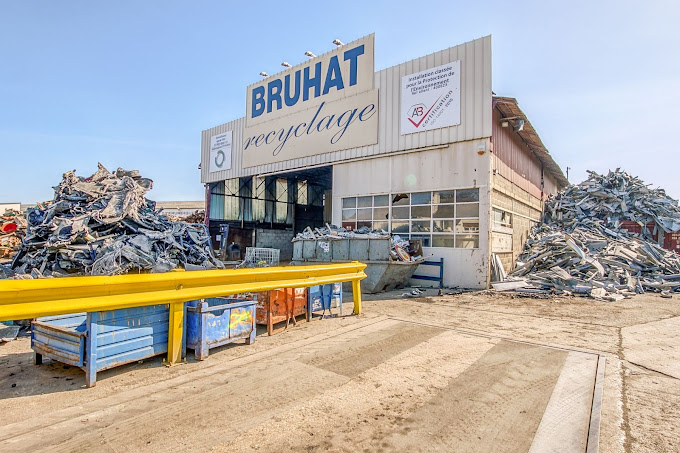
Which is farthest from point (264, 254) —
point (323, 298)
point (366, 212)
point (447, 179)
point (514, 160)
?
point (323, 298)

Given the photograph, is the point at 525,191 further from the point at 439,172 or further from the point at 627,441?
the point at 627,441

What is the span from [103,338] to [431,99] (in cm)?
1388

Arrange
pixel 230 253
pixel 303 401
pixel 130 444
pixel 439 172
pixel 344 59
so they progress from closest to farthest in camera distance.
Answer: pixel 130 444, pixel 303 401, pixel 439 172, pixel 344 59, pixel 230 253

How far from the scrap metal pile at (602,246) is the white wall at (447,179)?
1.41m

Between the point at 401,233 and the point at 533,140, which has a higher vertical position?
the point at 533,140

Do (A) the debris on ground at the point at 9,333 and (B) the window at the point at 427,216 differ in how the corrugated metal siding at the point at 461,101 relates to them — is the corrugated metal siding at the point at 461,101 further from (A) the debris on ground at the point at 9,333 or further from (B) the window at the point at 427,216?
(A) the debris on ground at the point at 9,333

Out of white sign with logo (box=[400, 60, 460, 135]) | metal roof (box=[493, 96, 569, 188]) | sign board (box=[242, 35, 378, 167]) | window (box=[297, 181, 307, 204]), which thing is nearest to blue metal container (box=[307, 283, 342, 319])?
white sign with logo (box=[400, 60, 460, 135])

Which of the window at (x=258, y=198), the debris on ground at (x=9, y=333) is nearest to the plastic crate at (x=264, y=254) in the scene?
the window at (x=258, y=198)

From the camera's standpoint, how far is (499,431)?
10.3ft

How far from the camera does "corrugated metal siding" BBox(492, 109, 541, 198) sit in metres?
14.9

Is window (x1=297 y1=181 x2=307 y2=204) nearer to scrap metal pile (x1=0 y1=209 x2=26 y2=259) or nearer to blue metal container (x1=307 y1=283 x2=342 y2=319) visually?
scrap metal pile (x1=0 y1=209 x2=26 y2=259)

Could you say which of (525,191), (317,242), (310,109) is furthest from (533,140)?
(317,242)

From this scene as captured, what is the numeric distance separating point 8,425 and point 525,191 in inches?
832

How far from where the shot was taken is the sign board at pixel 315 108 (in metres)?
16.7
